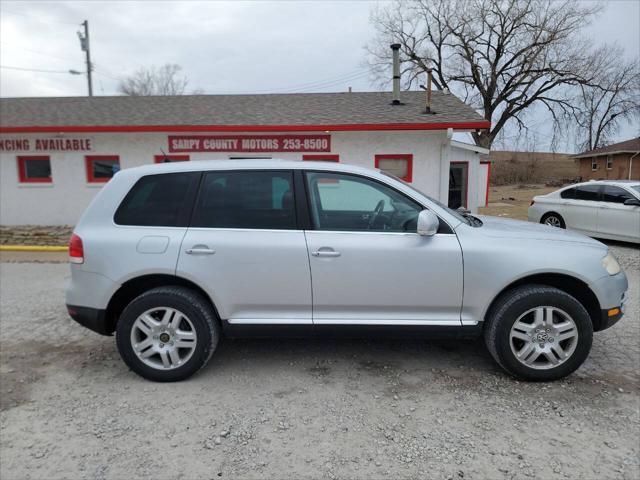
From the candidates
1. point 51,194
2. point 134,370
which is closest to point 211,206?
point 134,370

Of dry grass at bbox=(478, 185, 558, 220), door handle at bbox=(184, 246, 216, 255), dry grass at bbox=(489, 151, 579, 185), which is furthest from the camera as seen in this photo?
dry grass at bbox=(489, 151, 579, 185)

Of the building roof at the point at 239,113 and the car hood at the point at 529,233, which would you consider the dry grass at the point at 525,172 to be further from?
the car hood at the point at 529,233

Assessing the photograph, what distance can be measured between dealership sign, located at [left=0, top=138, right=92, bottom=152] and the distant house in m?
33.1

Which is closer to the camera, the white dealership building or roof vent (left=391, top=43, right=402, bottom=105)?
the white dealership building

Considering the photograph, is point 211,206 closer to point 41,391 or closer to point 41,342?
point 41,391

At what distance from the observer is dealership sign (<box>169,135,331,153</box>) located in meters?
11.6

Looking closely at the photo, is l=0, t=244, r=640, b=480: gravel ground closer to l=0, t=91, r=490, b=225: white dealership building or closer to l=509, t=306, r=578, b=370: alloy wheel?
l=509, t=306, r=578, b=370: alloy wheel

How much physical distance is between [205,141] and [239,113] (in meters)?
1.41

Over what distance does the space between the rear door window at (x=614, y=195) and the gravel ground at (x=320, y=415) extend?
6.74 meters

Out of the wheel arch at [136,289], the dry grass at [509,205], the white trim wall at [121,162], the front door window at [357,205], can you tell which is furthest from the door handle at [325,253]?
the dry grass at [509,205]

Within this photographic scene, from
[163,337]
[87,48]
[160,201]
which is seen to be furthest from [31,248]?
[87,48]

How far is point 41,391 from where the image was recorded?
358cm

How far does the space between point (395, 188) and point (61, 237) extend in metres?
10.6

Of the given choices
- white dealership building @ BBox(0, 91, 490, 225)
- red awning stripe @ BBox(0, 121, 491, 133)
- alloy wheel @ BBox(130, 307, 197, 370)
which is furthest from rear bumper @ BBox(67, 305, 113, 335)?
red awning stripe @ BBox(0, 121, 491, 133)
